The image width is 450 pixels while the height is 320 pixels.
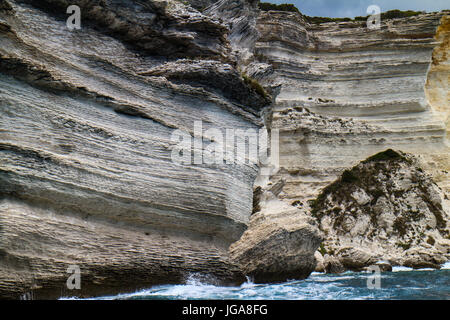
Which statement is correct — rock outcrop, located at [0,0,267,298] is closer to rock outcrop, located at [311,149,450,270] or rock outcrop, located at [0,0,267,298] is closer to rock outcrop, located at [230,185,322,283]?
rock outcrop, located at [230,185,322,283]

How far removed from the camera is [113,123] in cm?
1728

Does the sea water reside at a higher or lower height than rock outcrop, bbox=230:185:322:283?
lower

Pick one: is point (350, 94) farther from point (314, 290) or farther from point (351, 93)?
point (314, 290)

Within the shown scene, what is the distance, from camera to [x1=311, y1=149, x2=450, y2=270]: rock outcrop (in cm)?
2791

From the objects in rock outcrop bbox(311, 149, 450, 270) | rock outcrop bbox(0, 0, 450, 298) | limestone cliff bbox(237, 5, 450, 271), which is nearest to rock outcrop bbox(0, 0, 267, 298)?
rock outcrop bbox(0, 0, 450, 298)

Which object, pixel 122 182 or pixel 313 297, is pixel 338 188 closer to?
pixel 313 297

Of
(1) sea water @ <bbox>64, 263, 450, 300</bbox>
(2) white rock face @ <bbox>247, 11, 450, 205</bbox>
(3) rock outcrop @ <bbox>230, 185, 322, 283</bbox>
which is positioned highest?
(2) white rock face @ <bbox>247, 11, 450, 205</bbox>

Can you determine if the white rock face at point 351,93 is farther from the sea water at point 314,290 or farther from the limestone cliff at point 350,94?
the sea water at point 314,290

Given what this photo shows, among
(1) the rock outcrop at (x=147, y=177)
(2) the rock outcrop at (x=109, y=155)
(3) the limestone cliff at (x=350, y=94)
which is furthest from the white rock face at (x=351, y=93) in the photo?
(2) the rock outcrop at (x=109, y=155)

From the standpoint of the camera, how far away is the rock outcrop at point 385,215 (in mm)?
27908

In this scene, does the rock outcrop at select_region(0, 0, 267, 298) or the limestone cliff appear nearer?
the rock outcrop at select_region(0, 0, 267, 298)

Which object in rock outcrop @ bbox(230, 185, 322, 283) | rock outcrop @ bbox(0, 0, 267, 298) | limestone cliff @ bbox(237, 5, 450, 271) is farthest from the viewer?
limestone cliff @ bbox(237, 5, 450, 271)

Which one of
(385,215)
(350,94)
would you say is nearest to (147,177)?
(385,215)

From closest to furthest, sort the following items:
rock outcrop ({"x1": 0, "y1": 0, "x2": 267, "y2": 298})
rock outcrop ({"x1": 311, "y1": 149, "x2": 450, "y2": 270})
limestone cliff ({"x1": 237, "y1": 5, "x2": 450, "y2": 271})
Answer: rock outcrop ({"x1": 0, "y1": 0, "x2": 267, "y2": 298}) < rock outcrop ({"x1": 311, "y1": 149, "x2": 450, "y2": 270}) < limestone cliff ({"x1": 237, "y1": 5, "x2": 450, "y2": 271})
